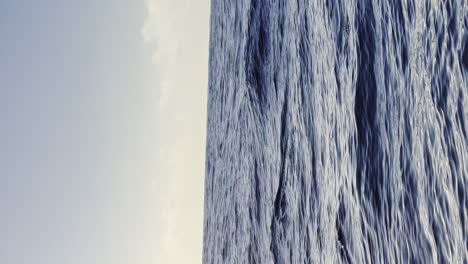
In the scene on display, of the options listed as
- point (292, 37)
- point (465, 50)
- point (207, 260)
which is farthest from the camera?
point (207, 260)

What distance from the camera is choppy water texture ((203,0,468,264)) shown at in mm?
152

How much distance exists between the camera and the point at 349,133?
0.20m

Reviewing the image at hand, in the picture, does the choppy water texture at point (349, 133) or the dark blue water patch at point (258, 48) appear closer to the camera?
the choppy water texture at point (349, 133)

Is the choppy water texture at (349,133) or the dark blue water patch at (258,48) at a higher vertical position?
the dark blue water patch at (258,48)

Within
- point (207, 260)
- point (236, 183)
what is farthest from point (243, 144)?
point (207, 260)

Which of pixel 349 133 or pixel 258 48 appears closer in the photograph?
pixel 349 133

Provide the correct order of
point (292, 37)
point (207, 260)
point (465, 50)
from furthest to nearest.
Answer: point (207, 260), point (292, 37), point (465, 50)

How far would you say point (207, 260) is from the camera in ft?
1.36

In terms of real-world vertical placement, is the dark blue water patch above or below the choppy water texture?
above

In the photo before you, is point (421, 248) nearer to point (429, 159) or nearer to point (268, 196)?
point (429, 159)

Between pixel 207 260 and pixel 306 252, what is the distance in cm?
20

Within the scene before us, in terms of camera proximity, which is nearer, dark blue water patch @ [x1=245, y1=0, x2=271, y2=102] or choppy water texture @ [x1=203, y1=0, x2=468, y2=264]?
choppy water texture @ [x1=203, y1=0, x2=468, y2=264]

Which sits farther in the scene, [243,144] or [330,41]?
[243,144]

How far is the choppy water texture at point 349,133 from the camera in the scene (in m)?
0.15
